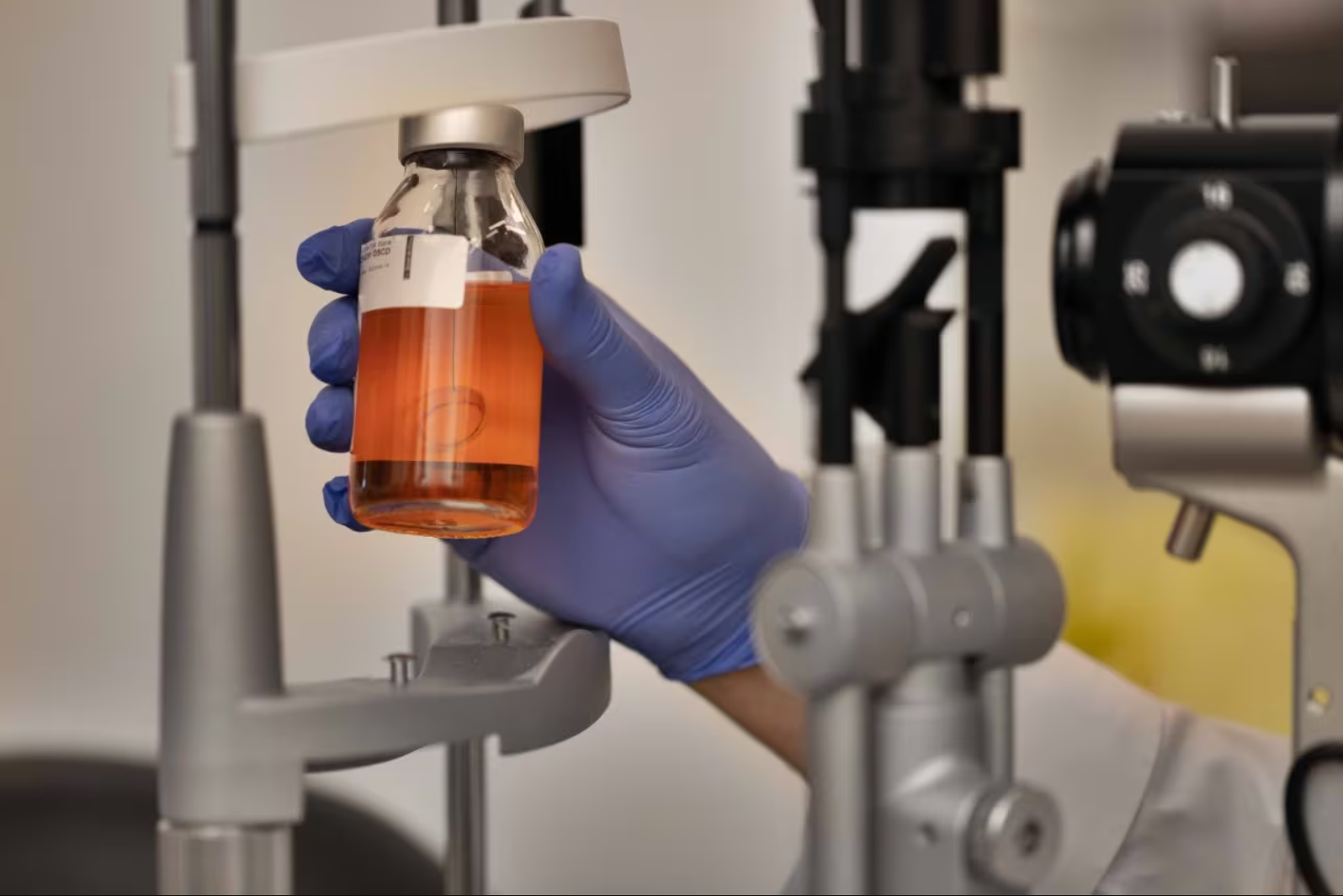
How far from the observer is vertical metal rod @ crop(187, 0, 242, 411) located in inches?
17.1

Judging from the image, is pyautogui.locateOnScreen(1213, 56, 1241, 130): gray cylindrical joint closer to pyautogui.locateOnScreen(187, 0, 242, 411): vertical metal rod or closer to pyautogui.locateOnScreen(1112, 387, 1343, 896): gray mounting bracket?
pyautogui.locateOnScreen(1112, 387, 1343, 896): gray mounting bracket

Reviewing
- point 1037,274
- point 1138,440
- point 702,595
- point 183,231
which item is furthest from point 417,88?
point 1037,274

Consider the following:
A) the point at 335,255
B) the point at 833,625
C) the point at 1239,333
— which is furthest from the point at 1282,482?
the point at 335,255

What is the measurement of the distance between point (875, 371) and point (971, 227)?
0.17ft

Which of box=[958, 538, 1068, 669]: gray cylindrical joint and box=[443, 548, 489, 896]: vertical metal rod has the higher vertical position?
box=[958, 538, 1068, 669]: gray cylindrical joint

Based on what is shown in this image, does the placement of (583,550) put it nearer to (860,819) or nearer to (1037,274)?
(860,819)

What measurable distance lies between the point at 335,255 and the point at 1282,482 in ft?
1.48

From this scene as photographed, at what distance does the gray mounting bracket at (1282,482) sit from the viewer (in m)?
0.44

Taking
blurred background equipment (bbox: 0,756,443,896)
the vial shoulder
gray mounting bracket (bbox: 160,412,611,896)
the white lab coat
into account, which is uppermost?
the vial shoulder

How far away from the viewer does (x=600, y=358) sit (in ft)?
2.05

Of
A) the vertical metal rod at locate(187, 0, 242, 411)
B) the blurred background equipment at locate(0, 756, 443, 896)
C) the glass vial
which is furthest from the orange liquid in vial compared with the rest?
the blurred background equipment at locate(0, 756, 443, 896)

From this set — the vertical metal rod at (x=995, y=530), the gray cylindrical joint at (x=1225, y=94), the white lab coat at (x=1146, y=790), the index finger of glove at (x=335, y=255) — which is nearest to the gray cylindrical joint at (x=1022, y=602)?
the vertical metal rod at (x=995, y=530)

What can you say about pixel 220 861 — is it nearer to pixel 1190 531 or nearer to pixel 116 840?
pixel 1190 531

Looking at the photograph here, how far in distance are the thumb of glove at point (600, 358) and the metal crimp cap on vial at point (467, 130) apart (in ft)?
0.20
